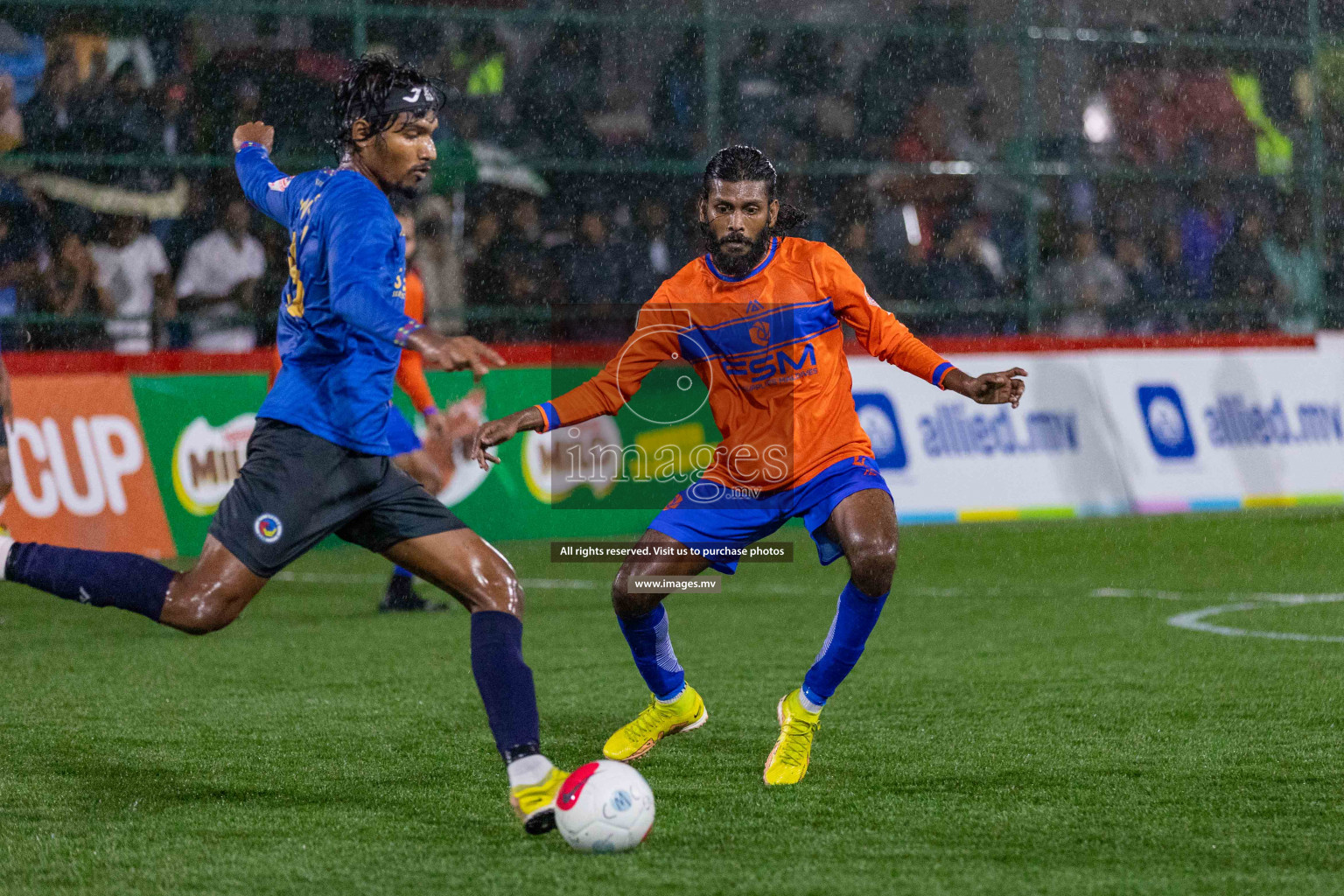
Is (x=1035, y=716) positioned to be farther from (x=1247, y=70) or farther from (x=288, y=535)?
(x=1247, y=70)

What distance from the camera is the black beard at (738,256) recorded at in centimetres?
545

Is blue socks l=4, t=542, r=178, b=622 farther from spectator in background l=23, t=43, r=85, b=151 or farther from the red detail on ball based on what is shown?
spectator in background l=23, t=43, r=85, b=151

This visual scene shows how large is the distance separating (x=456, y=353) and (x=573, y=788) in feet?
3.66

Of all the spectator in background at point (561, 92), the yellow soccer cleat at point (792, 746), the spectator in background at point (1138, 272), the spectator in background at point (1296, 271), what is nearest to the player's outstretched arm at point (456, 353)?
the yellow soccer cleat at point (792, 746)

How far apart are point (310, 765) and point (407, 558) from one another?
42.9 inches

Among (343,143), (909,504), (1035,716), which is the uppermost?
(343,143)

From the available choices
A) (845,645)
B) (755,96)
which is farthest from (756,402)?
(755,96)

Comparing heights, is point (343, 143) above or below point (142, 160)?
above

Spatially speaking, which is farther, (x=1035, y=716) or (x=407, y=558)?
(x=1035, y=716)

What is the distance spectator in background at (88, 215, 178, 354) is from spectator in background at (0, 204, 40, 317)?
430mm

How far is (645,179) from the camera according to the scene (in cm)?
1470

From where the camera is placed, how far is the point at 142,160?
13133 mm

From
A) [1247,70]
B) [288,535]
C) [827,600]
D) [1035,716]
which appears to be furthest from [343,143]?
[1247,70]

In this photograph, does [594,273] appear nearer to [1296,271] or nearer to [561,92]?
[561,92]
